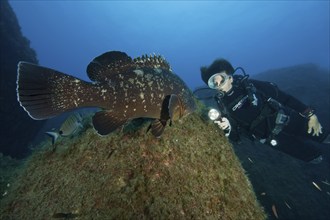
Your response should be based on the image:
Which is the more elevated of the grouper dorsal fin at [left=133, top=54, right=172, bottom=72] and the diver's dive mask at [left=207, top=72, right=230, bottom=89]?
the grouper dorsal fin at [left=133, top=54, right=172, bottom=72]

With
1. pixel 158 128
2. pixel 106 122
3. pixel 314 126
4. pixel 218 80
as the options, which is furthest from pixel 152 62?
pixel 314 126

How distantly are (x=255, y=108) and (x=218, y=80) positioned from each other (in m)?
1.52

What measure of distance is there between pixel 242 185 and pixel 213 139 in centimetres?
83

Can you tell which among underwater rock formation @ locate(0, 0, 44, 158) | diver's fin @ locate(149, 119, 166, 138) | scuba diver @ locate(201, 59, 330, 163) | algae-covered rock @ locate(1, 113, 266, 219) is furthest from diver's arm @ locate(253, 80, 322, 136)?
underwater rock formation @ locate(0, 0, 44, 158)

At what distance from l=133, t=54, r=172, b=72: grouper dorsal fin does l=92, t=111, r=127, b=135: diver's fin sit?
0.79 m

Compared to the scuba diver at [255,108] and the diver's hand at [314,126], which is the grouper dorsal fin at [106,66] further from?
the diver's hand at [314,126]

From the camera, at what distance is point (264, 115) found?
7.11 meters

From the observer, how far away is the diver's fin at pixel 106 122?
2814 millimetres

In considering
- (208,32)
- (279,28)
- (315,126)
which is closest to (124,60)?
(315,126)

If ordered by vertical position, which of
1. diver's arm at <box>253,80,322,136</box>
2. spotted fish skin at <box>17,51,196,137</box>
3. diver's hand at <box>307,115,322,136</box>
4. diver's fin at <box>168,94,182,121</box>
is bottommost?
diver's hand at <box>307,115,322,136</box>

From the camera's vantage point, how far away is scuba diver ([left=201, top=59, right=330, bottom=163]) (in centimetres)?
703

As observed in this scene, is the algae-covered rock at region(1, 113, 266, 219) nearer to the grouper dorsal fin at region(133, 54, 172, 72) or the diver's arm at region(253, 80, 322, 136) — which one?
the grouper dorsal fin at region(133, 54, 172, 72)

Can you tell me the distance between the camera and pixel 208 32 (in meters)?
154

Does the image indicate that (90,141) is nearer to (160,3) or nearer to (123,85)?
(123,85)
